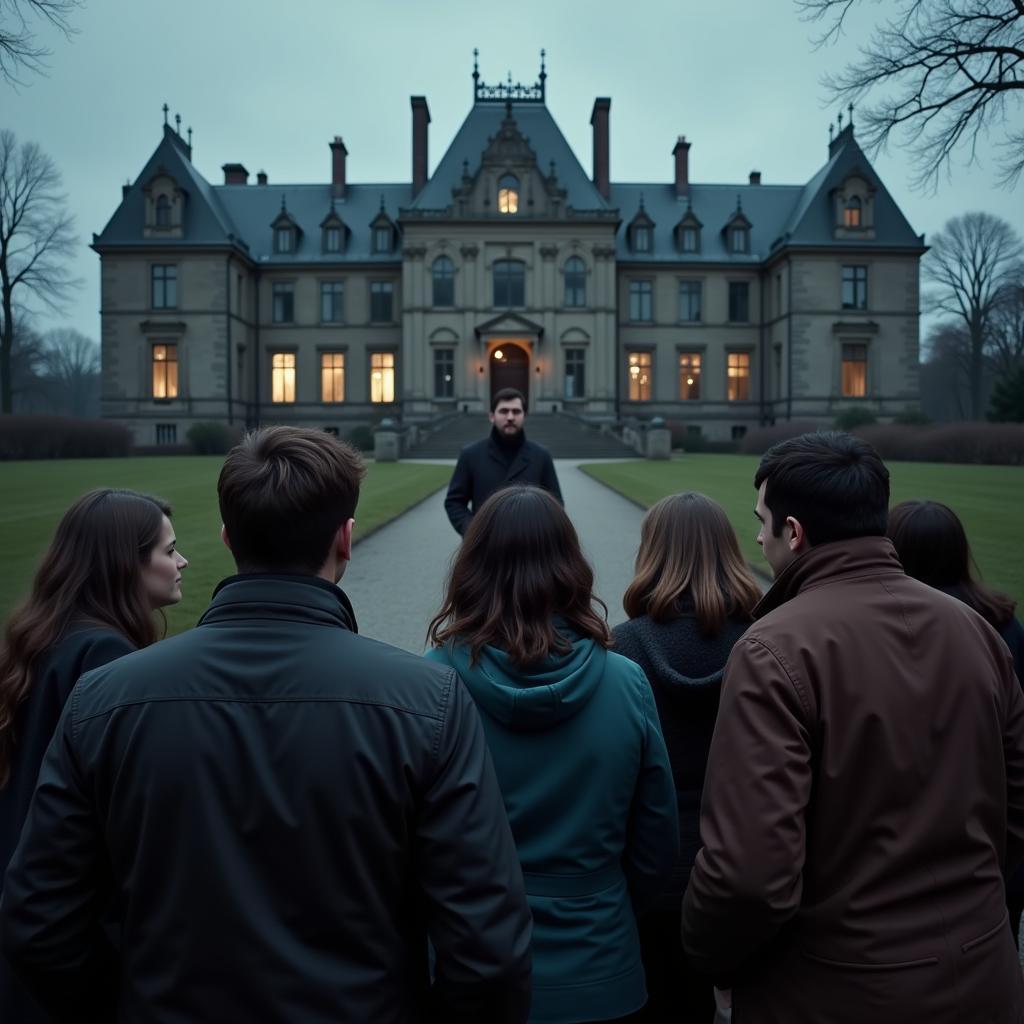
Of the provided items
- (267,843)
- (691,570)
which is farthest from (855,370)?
(267,843)

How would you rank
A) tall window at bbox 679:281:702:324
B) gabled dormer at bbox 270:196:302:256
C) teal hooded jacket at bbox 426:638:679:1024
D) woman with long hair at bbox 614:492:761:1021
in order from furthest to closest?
1. tall window at bbox 679:281:702:324
2. gabled dormer at bbox 270:196:302:256
3. woman with long hair at bbox 614:492:761:1021
4. teal hooded jacket at bbox 426:638:679:1024

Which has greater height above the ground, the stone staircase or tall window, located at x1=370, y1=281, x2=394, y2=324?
tall window, located at x1=370, y1=281, x2=394, y2=324

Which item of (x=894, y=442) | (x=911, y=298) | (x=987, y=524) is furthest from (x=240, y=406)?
(x=987, y=524)

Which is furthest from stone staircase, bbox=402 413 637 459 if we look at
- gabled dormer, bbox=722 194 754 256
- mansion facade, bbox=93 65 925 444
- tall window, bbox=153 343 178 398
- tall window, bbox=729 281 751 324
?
tall window, bbox=153 343 178 398

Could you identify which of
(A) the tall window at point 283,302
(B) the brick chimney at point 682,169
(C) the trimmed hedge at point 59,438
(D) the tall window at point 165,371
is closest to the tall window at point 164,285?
(D) the tall window at point 165,371

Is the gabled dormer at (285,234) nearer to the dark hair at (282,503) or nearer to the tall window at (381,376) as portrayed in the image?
the tall window at (381,376)

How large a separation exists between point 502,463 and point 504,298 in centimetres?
4439

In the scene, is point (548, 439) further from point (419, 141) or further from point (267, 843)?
point (267, 843)

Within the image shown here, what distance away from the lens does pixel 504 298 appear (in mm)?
50500

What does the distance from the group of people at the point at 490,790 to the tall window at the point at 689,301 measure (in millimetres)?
53124

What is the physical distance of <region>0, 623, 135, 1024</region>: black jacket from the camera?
2625 mm

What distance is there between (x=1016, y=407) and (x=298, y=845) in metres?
43.9

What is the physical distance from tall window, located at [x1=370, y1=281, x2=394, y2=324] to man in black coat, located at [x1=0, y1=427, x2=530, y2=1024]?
52.9m

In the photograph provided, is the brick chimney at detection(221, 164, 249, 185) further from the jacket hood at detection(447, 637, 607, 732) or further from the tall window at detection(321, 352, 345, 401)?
the jacket hood at detection(447, 637, 607, 732)
